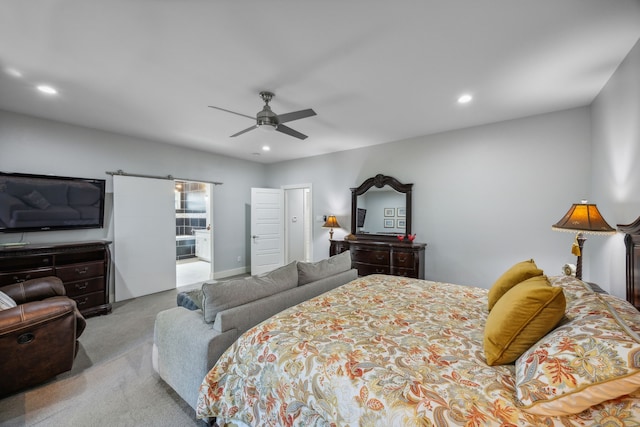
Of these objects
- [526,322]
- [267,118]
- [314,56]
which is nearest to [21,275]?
[267,118]

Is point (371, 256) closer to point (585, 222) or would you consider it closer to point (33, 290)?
point (585, 222)

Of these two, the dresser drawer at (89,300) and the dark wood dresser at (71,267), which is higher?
the dark wood dresser at (71,267)

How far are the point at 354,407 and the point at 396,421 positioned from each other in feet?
0.60

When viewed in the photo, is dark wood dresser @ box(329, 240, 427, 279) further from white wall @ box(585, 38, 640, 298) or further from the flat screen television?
the flat screen television

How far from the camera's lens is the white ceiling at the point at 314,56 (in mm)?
1624

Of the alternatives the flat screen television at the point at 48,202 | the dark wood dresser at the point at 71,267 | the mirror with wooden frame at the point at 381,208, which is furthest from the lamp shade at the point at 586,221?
the flat screen television at the point at 48,202

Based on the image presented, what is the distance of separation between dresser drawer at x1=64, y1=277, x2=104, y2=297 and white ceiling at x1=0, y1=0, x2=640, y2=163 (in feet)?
7.22

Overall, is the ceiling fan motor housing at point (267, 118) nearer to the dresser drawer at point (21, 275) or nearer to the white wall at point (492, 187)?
the white wall at point (492, 187)

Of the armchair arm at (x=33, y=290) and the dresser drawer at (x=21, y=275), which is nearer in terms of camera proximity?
the armchair arm at (x=33, y=290)

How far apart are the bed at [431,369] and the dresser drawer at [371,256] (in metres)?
2.21

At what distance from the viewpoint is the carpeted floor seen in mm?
1729

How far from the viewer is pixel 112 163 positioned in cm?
404

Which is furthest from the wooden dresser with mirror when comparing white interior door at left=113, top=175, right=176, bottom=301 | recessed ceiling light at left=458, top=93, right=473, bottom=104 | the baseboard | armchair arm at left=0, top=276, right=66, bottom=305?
armchair arm at left=0, top=276, right=66, bottom=305

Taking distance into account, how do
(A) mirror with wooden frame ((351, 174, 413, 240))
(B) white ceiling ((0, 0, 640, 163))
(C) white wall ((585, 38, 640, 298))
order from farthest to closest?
(A) mirror with wooden frame ((351, 174, 413, 240)) < (C) white wall ((585, 38, 640, 298)) < (B) white ceiling ((0, 0, 640, 163))
